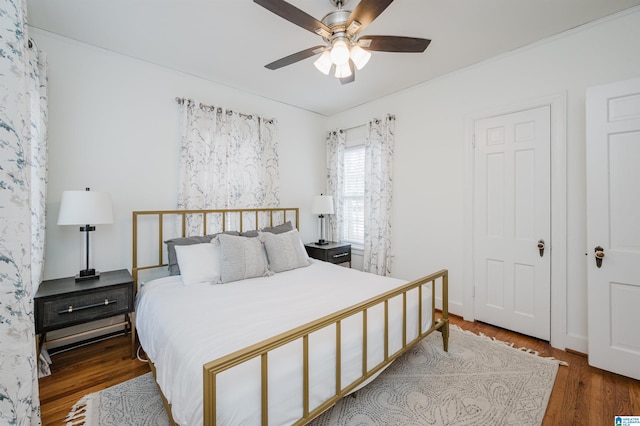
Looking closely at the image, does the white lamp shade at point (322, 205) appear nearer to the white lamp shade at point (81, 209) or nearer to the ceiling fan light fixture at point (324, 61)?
the ceiling fan light fixture at point (324, 61)


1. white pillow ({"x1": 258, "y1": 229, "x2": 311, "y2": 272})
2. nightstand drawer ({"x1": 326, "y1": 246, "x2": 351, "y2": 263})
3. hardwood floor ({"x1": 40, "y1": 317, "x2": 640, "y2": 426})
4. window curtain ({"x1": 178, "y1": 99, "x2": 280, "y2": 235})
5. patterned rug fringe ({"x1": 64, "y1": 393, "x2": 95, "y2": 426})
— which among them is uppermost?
window curtain ({"x1": 178, "y1": 99, "x2": 280, "y2": 235})

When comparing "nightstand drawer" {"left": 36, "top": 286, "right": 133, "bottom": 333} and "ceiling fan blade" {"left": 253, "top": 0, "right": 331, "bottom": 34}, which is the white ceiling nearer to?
"ceiling fan blade" {"left": 253, "top": 0, "right": 331, "bottom": 34}

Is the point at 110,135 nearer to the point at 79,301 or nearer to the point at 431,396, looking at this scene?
the point at 79,301

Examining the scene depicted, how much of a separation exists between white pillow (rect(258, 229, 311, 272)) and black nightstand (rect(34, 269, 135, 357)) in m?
1.24

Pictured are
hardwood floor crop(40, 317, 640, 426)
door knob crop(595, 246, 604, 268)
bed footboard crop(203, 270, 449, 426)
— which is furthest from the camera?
door knob crop(595, 246, 604, 268)

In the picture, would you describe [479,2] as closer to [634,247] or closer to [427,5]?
[427,5]

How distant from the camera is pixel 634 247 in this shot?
2016 mm

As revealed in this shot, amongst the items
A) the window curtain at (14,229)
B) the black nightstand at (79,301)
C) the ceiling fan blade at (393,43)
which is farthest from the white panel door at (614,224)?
the black nightstand at (79,301)

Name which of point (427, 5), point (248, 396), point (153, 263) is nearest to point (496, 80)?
point (427, 5)

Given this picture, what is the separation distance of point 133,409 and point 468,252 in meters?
3.23

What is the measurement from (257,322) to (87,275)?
1777 millimetres

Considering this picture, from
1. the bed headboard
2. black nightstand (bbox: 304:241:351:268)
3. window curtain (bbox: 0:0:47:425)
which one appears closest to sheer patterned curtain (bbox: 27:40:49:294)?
the bed headboard

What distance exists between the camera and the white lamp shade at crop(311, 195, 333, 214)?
3.95 meters

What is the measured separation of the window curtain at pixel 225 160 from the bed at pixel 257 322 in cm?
24
